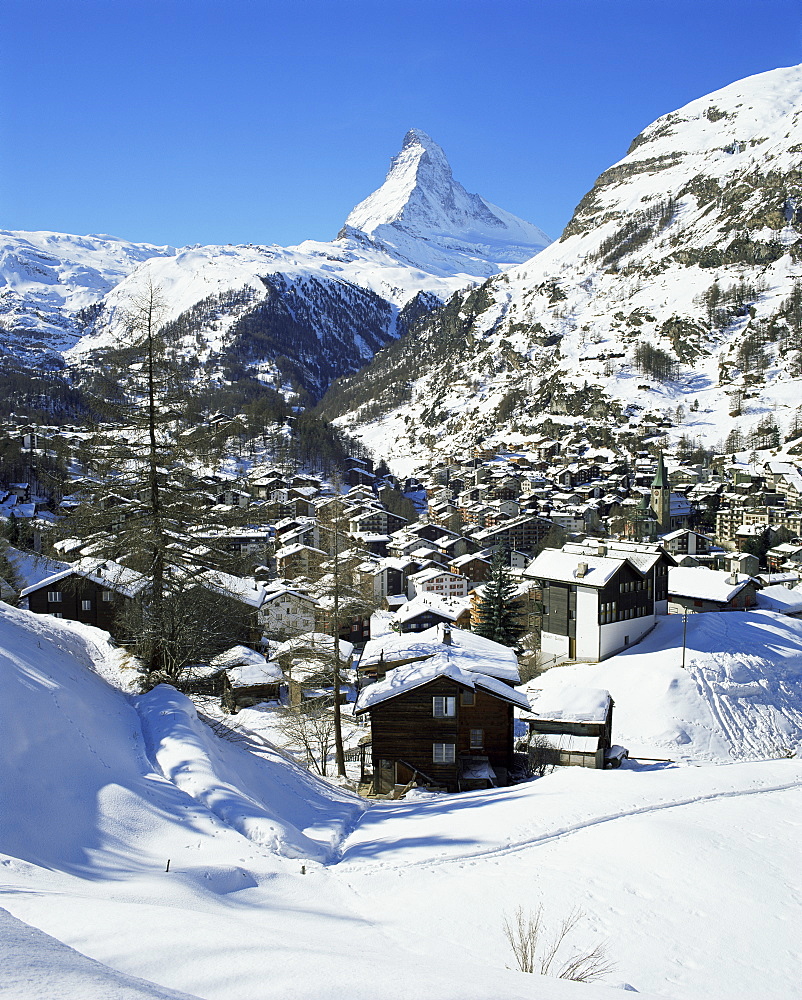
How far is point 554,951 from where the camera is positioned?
5688 mm

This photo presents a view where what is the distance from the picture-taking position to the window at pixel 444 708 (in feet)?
61.3

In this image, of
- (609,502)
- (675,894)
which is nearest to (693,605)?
(675,894)

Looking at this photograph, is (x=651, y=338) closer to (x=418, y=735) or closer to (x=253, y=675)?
(x=253, y=675)

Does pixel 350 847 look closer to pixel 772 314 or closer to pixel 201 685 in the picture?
pixel 201 685

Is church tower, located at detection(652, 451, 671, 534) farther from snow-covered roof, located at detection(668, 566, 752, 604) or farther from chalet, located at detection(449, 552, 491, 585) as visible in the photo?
snow-covered roof, located at detection(668, 566, 752, 604)

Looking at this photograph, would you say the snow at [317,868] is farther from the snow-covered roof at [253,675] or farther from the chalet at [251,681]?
the snow-covered roof at [253,675]

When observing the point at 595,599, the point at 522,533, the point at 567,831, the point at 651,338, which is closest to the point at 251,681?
the point at 595,599

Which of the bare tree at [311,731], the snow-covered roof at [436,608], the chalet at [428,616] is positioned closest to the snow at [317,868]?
the bare tree at [311,731]

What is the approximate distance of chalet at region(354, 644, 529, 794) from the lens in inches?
725

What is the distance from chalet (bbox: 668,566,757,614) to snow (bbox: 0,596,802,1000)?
28206mm

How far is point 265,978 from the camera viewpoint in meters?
3.88

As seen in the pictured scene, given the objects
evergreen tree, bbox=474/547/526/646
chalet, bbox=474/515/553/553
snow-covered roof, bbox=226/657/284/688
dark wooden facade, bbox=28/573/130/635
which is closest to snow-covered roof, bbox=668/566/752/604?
evergreen tree, bbox=474/547/526/646

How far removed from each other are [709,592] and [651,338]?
118 meters

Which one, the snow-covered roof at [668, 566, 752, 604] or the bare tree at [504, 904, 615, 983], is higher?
the bare tree at [504, 904, 615, 983]
